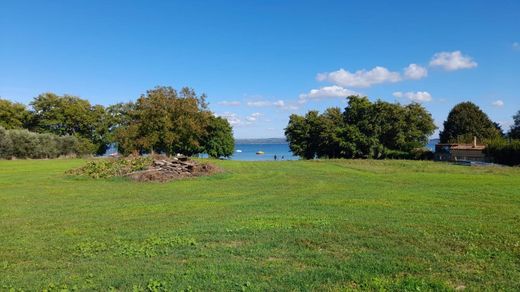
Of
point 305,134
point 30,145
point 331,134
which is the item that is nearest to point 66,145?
point 30,145

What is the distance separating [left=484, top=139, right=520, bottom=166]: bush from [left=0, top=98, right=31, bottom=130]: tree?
2512 inches

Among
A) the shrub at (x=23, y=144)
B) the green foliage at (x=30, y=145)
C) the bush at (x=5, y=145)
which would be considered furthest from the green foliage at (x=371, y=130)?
the bush at (x=5, y=145)

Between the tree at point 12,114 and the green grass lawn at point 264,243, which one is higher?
the tree at point 12,114

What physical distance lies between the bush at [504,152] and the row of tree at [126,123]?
30.8 metres

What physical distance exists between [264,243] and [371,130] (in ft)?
155

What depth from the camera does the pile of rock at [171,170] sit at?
21.0 meters

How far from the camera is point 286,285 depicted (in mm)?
5266

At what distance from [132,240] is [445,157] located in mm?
46690

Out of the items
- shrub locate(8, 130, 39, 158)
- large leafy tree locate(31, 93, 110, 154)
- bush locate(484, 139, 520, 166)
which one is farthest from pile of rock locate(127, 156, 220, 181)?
large leafy tree locate(31, 93, 110, 154)

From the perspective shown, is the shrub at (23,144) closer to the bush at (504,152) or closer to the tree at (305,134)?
the tree at (305,134)

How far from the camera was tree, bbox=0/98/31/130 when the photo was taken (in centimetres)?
6078

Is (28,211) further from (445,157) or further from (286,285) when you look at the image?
(445,157)

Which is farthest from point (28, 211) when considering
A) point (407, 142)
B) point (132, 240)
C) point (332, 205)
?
point (407, 142)

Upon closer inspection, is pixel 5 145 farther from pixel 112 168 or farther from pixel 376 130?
pixel 376 130
